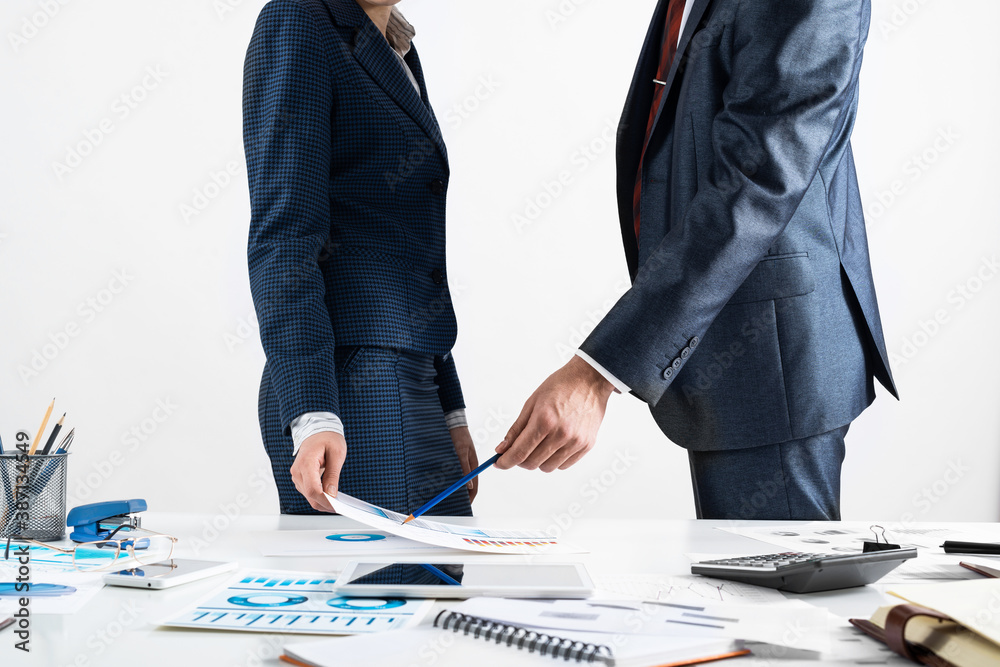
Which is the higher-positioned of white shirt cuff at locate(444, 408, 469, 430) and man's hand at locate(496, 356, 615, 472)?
man's hand at locate(496, 356, 615, 472)

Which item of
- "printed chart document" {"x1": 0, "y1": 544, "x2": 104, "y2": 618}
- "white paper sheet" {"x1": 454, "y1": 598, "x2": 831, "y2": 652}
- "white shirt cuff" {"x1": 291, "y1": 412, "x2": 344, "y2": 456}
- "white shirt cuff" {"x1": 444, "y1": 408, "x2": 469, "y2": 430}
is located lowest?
"printed chart document" {"x1": 0, "y1": 544, "x2": 104, "y2": 618}

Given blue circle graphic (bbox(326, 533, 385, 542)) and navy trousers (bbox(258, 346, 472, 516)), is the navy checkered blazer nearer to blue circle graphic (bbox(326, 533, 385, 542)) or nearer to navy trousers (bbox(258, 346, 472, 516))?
navy trousers (bbox(258, 346, 472, 516))

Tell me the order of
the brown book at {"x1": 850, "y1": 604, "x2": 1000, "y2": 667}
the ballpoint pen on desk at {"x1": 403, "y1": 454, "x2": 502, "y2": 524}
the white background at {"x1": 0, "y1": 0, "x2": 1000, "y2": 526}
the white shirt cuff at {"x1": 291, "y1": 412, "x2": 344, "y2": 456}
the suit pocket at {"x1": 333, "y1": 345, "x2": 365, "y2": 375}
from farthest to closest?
the white background at {"x1": 0, "y1": 0, "x2": 1000, "y2": 526}, the suit pocket at {"x1": 333, "y1": 345, "x2": 365, "y2": 375}, the white shirt cuff at {"x1": 291, "y1": 412, "x2": 344, "y2": 456}, the ballpoint pen on desk at {"x1": 403, "y1": 454, "x2": 502, "y2": 524}, the brown book at {"x1": 850, "y1": 604, "x2": 1000, "y2": 667}

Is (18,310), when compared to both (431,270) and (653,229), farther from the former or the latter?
(653,229)

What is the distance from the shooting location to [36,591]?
683 millimetres

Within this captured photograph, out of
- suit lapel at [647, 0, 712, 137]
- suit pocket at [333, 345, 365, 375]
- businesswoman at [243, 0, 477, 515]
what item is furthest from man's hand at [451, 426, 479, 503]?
suit lapel at [647, 0, 712, 137]

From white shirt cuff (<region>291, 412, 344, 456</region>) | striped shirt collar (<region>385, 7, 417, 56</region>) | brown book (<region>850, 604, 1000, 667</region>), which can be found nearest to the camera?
brown book (<region>850, 604, 1000, 667</region>)

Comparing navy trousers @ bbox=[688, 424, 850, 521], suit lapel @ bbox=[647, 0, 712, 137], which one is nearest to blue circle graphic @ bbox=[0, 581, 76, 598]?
navy trousers @ bbox=[688, 424, 850, 521]

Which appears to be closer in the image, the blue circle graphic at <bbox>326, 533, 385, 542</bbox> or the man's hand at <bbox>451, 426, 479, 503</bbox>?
the blue circle graphic at <bbox>326, 533, 385, 542</bbox>

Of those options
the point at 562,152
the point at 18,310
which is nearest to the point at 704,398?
the point at 562,152

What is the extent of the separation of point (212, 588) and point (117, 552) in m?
0.21

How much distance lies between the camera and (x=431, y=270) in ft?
4.50

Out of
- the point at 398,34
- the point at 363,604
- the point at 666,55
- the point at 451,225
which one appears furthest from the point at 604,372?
the point at 451,225

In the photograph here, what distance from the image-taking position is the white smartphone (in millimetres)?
708
